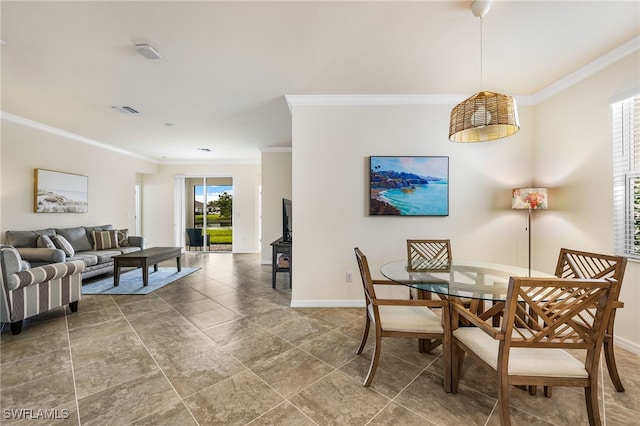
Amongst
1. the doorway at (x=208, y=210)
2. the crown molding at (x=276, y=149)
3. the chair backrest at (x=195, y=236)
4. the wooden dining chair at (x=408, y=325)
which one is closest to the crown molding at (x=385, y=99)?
the wooden dining chair at (x=408, y=325)

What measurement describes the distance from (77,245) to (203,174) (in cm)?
343

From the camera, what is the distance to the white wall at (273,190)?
19.9ft

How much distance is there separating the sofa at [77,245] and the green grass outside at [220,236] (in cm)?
224

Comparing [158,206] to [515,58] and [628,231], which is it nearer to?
[515,58]

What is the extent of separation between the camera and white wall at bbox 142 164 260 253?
291 inches

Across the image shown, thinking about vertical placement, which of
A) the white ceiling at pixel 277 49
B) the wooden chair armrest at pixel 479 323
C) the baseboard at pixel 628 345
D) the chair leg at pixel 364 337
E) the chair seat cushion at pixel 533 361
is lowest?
the baseboard at pixel 628 345

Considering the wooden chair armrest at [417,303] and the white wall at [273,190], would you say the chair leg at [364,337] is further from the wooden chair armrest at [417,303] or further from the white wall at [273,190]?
the white wall at [273,190]

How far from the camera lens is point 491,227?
10.7 feet

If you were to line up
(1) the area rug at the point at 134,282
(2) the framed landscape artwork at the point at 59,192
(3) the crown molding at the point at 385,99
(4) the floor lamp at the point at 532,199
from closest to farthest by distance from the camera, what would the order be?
(4) the floor lamp at the point at 532,199 → (3) the crown molding at the point at 385,99 → (1) the area rug at the point at 134,282 → (2) the framed landscape artwork at the point at 59,192

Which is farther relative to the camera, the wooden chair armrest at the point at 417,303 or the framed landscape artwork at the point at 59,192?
the framed landscape artwork at the point at 59,192

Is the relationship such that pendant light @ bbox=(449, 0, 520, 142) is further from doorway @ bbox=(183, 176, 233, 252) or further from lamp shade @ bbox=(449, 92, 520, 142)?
doorway @ bbox=(183, 176, 233, 252)

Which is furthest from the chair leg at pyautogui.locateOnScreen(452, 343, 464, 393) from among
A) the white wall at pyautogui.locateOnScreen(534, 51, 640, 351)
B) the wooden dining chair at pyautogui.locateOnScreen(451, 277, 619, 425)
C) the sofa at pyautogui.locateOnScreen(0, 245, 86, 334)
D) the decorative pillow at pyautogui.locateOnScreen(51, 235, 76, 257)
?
the decorative pillow at pyautogui.locateOnScreen(51, 235, 76, 257)

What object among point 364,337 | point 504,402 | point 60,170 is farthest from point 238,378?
point 60,170

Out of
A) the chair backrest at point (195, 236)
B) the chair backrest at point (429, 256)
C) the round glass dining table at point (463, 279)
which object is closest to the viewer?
the round glass dining table at point (463, 279)
